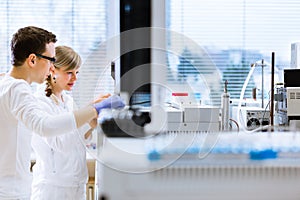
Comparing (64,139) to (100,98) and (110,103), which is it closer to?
(100,98)

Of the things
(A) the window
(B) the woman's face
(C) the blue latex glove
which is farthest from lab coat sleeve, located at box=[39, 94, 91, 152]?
(A) the window

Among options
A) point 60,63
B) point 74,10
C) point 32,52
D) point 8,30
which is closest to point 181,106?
point 60,63

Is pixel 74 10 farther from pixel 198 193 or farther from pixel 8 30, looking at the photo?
pixel 198 193

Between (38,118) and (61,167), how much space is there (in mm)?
334

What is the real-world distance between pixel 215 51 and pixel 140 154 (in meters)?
2.31

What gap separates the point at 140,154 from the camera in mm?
597

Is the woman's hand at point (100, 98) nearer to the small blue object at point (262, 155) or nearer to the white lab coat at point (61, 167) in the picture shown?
the white lab coat at point (61, 167)

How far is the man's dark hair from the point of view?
1499 mm

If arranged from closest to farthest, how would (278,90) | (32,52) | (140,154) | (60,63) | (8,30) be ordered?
(140,154) → (32,52) → (60,63) → (278,90) → (8,30)

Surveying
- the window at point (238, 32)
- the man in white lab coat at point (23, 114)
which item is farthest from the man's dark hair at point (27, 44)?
the window at point (238, 32)

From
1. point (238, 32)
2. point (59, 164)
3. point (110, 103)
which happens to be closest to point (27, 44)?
A: point (59, 164)

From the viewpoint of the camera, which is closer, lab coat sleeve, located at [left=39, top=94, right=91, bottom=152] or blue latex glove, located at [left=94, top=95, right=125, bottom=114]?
blue latex glove, located at [left=94, top=95, right=125, bottom=114]

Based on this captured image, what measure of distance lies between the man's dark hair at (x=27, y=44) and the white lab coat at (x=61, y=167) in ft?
0.61

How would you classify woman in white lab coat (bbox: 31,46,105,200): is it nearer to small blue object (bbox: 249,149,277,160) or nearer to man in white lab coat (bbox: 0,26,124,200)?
man in white lab coat (bbox: 0,26,124,200)
